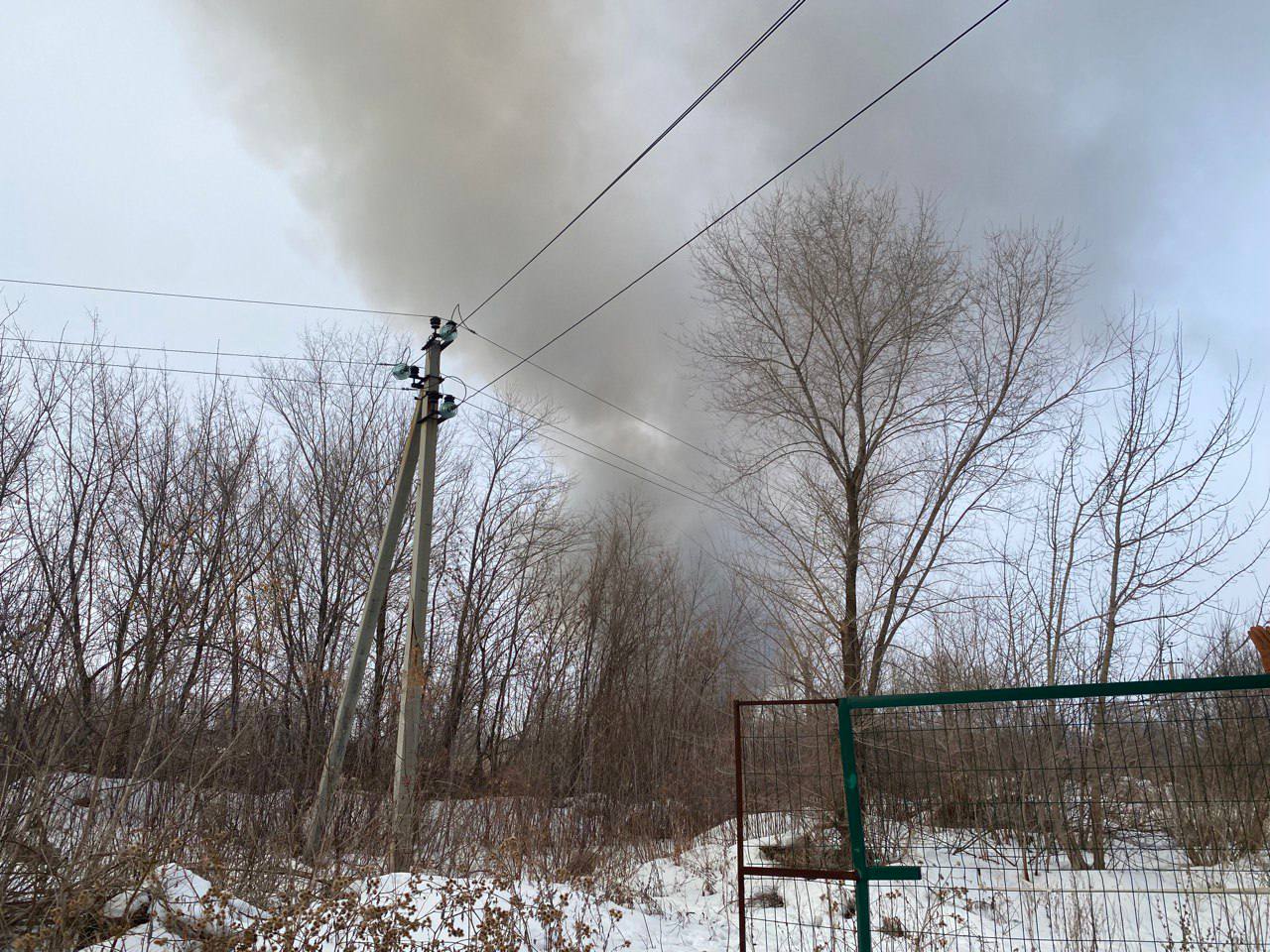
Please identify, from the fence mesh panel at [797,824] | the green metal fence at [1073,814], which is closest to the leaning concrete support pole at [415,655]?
the fence mesh panel at [797,824]

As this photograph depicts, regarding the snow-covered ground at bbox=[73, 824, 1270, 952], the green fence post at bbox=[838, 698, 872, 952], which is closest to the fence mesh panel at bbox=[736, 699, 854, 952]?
the snow-covered ground at bbox=[73, 824, 1270, 952]

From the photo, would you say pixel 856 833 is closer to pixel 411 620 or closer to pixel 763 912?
pixel 763 912

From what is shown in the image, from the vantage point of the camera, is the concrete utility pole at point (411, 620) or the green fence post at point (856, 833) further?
the concrete utility pole at point (411, 620)

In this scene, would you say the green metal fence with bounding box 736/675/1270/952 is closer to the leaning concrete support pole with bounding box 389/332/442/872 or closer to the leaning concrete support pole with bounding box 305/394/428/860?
the leaning concrete support pole with bounding box 389/332/442/872

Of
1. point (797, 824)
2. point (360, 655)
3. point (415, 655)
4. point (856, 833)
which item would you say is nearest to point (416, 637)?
point (415, 655)

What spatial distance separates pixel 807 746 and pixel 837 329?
5829mm

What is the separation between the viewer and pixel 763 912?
770cm

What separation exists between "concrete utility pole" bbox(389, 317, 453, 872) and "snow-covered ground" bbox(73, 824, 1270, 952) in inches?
35.1

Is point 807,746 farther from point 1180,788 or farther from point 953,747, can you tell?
point 1180,788

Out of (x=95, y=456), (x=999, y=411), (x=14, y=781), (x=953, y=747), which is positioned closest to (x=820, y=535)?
(x=999, y=411)

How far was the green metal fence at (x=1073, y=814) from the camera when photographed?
181 inches

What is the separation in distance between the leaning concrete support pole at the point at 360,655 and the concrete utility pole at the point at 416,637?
0.21 meters

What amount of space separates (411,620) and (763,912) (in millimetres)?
5404

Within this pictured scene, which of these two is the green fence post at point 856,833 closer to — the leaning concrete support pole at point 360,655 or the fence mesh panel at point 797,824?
the fence mesh panel at point 797,824
